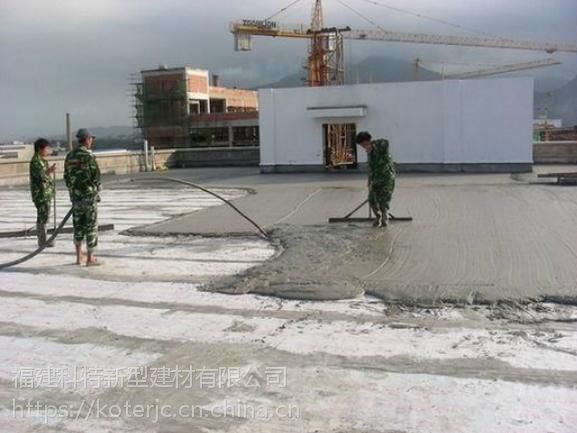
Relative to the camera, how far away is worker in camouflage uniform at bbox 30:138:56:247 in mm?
10641

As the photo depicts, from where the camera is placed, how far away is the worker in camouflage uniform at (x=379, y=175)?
11211mm

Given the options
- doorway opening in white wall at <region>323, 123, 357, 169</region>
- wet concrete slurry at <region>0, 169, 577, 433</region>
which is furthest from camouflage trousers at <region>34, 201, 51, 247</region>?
doorway opening in white wall at <region>323, 123, 357, 169</region>

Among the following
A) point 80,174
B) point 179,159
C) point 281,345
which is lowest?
point 281,345

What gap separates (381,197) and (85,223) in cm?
491

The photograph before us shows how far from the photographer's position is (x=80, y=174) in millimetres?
9164

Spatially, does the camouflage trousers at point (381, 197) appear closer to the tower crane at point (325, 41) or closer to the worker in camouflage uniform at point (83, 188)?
the worker in camouflage uniform at point (83, 188)

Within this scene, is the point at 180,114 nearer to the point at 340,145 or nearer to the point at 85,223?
the point at 340,145

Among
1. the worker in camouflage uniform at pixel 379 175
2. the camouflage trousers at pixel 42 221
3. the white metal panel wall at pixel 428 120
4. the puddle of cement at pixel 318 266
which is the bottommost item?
the puddle of cement at pixel 318 266

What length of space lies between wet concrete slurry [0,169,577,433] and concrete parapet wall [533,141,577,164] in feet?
68.3

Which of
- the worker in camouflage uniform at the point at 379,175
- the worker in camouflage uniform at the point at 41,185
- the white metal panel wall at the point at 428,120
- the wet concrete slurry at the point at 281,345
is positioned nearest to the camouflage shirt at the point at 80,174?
the wet concrete slurry at the point at 281,345

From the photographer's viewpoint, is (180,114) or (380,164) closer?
(380,164)

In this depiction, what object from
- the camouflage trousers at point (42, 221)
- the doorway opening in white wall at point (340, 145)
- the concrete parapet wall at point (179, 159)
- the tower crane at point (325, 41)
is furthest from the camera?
the tower crane at point (325, 41)

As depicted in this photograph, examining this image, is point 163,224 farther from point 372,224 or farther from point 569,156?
point 569,156

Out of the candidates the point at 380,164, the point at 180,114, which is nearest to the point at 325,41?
the point at 180,114
